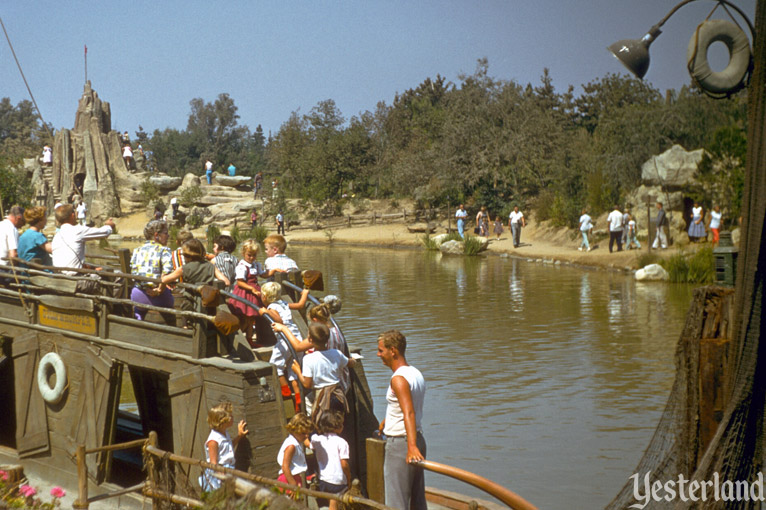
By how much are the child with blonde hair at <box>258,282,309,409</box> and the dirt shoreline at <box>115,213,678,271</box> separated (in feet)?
72.4

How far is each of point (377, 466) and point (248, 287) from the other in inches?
131

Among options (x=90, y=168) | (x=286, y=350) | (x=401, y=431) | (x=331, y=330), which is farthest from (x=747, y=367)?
(x=90, y=168)

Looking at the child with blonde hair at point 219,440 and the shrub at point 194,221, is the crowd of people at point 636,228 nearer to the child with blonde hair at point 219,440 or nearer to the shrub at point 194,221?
the child with blonde hair at point 219,440

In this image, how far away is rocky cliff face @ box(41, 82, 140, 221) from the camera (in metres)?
57.7

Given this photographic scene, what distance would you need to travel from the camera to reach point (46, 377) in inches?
377

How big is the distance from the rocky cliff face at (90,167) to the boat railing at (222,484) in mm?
52685

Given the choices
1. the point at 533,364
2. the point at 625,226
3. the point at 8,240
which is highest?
the point at 8,240

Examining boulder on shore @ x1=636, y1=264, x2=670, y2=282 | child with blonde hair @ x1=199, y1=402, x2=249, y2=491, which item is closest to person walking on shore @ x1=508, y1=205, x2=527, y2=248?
boulder on shore @ x1=636, y1=264, x2=670, y2=282

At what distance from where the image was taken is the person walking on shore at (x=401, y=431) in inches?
241

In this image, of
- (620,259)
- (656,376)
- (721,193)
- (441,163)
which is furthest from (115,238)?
(656,376)

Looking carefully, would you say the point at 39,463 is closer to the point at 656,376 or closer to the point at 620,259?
the point at 656,376

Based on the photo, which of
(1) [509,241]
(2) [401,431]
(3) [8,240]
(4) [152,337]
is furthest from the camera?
(1) [509,241]

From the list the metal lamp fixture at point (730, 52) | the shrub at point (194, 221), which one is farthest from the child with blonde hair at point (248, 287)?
the shrub at point (194, 221)

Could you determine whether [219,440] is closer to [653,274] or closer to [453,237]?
[653,274]
